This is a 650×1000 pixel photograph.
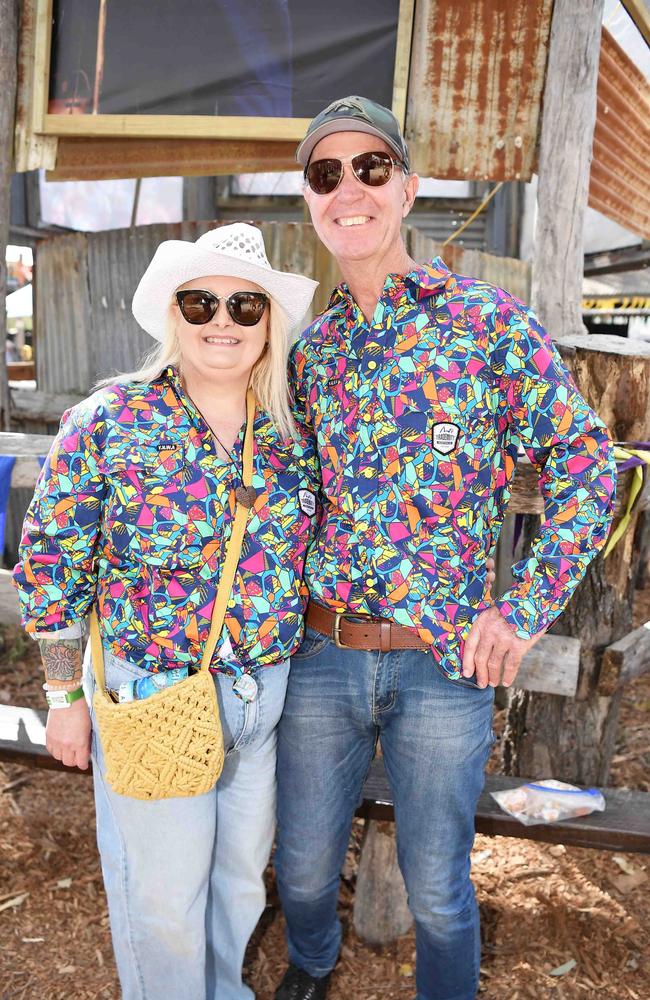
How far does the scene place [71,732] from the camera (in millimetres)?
2199

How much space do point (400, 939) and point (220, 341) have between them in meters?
2.29

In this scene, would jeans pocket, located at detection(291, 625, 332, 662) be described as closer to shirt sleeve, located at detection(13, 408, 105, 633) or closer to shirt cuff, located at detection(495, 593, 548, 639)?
shirt cuff, located at detection(495, 593, 548, 639)

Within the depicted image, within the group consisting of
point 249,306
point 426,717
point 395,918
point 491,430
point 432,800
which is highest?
point 249,306

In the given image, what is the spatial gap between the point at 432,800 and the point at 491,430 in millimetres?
970

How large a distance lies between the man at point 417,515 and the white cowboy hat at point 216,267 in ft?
0.62

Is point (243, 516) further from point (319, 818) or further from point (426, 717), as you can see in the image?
point (319, 818)

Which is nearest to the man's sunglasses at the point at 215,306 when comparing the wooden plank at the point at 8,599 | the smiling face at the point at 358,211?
the smiling face at the point at 358,211

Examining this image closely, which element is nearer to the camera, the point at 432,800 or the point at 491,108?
the point at 432,800

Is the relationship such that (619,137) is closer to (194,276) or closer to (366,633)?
(194,276)

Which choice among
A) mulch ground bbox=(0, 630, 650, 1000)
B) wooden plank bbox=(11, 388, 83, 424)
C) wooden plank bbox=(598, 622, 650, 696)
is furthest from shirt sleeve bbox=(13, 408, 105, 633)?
wooden plank bbox=(11, 388, 83, 424)

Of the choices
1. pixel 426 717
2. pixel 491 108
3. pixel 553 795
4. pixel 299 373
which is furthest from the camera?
pixel 491 108

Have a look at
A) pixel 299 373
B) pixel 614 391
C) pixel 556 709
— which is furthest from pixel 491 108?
pixel 556 709

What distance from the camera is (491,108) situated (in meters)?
3.82

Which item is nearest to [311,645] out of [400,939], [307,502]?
[307,502]
